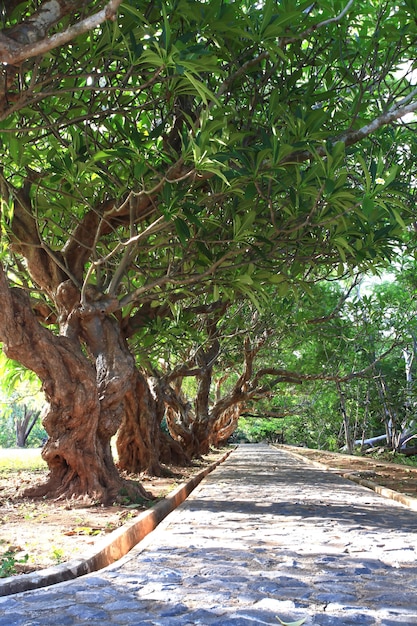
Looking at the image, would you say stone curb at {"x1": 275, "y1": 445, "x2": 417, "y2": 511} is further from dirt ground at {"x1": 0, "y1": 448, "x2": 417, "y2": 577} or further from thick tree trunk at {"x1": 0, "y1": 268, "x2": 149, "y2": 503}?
thick tree trunk at {"x1": 0, "y1": 268, "x2": 149, "y2": 503}

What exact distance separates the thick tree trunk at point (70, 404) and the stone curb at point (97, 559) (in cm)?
88

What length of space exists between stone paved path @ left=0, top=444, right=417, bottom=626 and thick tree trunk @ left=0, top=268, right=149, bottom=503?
1161 mm

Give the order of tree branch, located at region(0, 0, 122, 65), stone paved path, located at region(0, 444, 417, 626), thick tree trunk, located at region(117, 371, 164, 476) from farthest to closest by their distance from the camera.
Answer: thick tree trunk, located at region(117, 371, 164, 476), tree branch, located at region(0, 0, 122, 65), stone paved path, located at region(0, 444, 417, 626)

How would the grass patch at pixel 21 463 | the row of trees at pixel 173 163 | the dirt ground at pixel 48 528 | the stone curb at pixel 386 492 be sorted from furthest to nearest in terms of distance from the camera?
the grass patch at pixel 21 463 → the stone curb at pixel 386 492 → the row of trees at pixel 173 163 → the dirt ground at pixel 48 528

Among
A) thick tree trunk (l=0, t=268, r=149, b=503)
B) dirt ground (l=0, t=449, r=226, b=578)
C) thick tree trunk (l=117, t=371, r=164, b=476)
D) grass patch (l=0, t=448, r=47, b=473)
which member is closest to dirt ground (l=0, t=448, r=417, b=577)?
dirt ground (l=0, t=449, r=226, b=578)

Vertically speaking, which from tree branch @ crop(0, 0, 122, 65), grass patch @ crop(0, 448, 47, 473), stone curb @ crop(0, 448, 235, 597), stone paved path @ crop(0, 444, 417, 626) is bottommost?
stone paved path @ crop(0, 444, 417, 626)

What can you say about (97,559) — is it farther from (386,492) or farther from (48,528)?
(386,492)

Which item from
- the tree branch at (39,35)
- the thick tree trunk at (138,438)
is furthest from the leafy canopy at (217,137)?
the thick tree trunk at (138,438)

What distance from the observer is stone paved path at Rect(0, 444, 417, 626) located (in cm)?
304

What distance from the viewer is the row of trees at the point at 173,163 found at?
4832 millimetres

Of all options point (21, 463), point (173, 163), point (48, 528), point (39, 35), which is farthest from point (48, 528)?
point (21, 463)

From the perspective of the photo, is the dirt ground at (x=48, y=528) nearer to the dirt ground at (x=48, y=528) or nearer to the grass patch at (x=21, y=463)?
the dirt ground at (x=48, y=528)

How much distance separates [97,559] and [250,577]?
1107 mm

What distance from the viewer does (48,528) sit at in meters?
5.39
